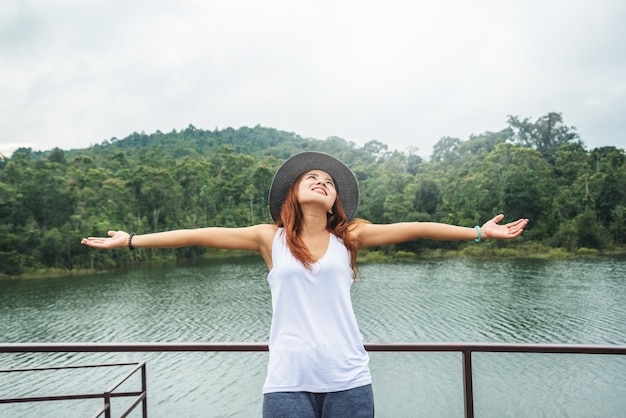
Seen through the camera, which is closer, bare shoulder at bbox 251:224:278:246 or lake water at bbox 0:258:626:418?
bare shoulder at bbox 251:224:278:246

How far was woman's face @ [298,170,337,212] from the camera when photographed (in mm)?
1387

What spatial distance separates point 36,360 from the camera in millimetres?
16281

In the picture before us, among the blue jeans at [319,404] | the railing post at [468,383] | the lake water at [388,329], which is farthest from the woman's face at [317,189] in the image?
the lake water at [388,329]

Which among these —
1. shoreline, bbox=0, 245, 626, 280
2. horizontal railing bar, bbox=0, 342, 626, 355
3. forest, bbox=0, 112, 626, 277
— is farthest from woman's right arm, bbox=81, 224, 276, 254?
forest, bbox=0, 112, 626, 277

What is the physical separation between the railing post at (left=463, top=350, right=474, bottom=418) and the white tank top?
743 millimetres

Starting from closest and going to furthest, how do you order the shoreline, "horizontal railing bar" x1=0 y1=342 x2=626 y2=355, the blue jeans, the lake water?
1. the blue jeans
2. "horizontal railing bar" x1=0 y1=342 x2=626 y2=355
3. the lake water
4. the shoreline

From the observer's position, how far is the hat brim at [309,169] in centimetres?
152

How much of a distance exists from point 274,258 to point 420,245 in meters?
39.0

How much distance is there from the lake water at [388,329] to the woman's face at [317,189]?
2501mm

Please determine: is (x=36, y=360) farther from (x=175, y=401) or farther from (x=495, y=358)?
(x=495, y=358)

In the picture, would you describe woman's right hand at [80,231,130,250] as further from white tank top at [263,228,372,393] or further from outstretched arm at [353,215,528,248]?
outstretched arm at [353,215,528,248]

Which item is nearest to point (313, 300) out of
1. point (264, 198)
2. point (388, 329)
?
point (388, 329)

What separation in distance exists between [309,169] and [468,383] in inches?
40.3

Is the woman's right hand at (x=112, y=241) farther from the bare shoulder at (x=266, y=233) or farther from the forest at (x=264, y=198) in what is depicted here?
the forest at (x=264, y=198)
